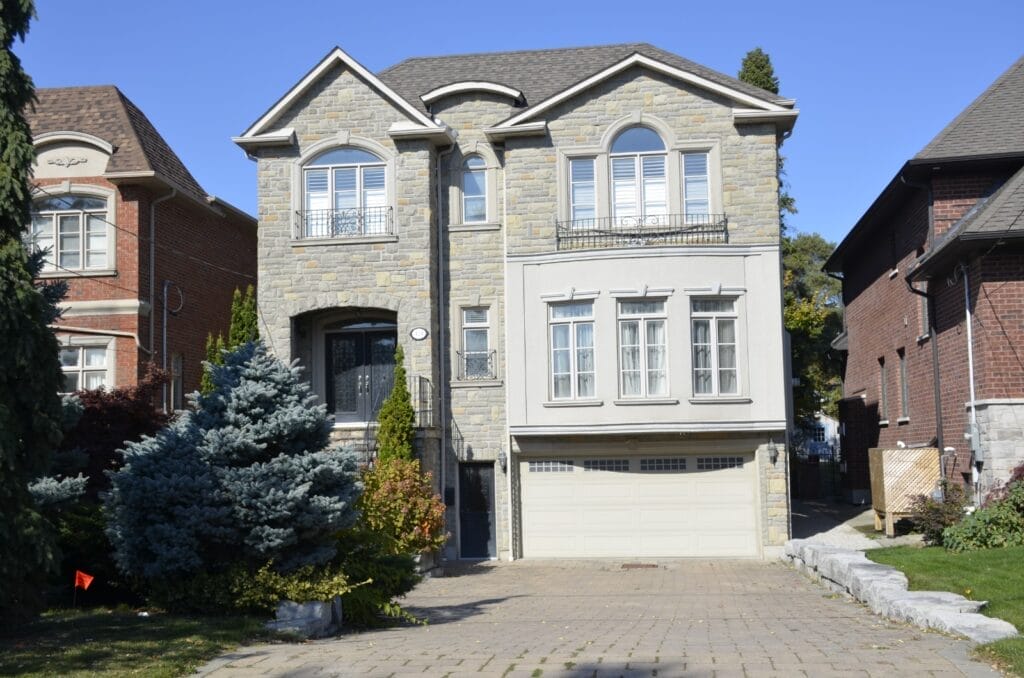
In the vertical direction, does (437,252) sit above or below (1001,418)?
above

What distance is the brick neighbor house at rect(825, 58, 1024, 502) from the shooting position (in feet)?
65.3

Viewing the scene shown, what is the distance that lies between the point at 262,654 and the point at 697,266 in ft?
44.8

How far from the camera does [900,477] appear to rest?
72.8 feet

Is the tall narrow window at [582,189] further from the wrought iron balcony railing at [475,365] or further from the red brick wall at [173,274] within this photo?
the red brick wall at [173,274]

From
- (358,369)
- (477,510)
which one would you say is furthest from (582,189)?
(477,510)

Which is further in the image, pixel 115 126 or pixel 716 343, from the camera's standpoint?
pixel 115 126

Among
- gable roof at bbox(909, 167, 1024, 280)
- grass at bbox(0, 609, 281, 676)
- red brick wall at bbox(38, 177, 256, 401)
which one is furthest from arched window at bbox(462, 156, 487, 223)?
grass at bbox(0, 609, 281, 676)

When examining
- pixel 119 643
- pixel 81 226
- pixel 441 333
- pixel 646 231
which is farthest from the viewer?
pixel 81 226

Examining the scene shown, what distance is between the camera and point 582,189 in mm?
23031

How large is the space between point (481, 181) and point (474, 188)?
20cm

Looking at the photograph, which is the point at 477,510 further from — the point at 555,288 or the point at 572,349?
the point at 555,288

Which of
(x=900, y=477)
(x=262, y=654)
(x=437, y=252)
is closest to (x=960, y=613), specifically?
(x=262, y=654)

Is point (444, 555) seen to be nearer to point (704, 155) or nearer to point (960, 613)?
point (704, 155)

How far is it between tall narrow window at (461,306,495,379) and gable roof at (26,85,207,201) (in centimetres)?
692
